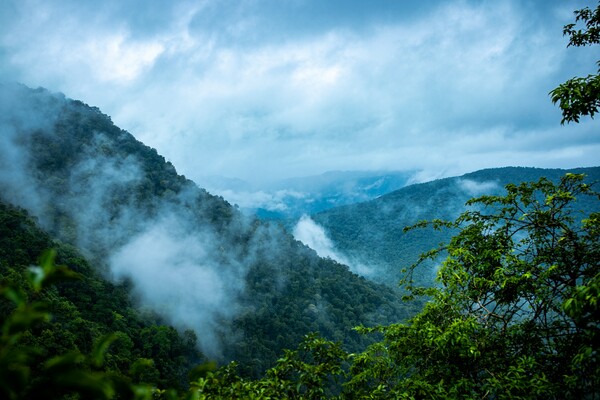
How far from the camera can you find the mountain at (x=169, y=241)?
7006cm

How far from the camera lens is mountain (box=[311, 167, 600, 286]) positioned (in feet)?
510

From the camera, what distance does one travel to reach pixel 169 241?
9694 cm

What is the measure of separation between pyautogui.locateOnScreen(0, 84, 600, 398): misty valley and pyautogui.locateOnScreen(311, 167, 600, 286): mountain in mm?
2873

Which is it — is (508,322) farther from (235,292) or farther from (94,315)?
(235,292)

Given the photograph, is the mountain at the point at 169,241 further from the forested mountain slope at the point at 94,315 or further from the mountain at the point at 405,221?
the mountain at the point at 405,221

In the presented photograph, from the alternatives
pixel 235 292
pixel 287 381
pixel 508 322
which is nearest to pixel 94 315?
pixel 235 292

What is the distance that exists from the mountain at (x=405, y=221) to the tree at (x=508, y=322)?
471 ft

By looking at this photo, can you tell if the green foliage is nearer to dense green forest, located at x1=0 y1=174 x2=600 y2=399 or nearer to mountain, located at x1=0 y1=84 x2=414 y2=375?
dense green forest, located at x1=0 y1=174 x2=600 y2=399

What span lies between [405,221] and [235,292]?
11967cm

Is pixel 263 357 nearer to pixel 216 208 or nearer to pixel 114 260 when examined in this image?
pixel 114 260

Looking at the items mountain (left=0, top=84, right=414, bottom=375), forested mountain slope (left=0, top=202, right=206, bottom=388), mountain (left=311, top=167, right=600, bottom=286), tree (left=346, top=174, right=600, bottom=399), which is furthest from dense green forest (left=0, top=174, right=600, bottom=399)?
mountain (left=311, top=167, right=600, bottom=286)

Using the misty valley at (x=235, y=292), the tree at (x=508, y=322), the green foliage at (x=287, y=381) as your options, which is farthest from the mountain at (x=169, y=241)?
the green foliage at (x=287, y=381)

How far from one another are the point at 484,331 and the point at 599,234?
2601mm

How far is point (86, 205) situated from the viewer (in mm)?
80625
